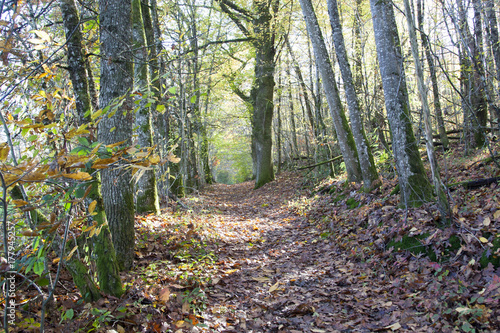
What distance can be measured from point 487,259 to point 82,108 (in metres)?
5.17

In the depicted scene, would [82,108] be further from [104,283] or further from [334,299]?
[334,299]

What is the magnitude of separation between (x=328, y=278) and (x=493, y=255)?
79.9 inches

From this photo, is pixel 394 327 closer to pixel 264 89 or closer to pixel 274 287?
pixel 274 287

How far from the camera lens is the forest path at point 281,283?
128 inches

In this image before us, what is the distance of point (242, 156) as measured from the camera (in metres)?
31.7

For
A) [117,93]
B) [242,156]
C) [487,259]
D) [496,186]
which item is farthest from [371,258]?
[242,156]

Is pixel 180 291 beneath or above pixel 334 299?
above

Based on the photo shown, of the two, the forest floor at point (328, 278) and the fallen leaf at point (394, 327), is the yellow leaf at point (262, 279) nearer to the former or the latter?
the forest floor at point (328, 278)

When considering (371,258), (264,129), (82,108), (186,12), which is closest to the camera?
(82,108)

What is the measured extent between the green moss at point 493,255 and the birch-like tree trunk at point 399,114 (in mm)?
1438

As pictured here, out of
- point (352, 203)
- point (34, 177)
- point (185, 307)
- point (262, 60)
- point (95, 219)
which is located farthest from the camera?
point (262, 60)

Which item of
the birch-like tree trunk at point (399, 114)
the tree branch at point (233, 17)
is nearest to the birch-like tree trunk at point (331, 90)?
the birch-like tree trunk at point (399, 114)

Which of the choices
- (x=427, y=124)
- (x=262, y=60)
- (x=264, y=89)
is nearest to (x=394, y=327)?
(x=427, y=124)

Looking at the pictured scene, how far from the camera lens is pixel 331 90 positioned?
26.6 ft
